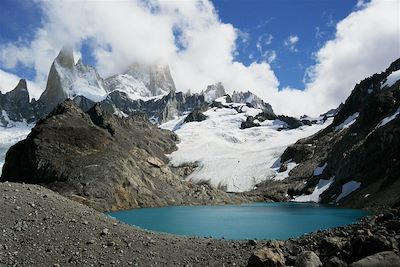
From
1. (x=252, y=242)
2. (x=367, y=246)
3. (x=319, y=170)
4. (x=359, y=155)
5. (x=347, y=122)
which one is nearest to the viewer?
(x=367, y=246)

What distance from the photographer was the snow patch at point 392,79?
4422 inches

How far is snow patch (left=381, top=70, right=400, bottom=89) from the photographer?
112325mm

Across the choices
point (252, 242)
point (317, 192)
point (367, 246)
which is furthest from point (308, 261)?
point (317, 192)

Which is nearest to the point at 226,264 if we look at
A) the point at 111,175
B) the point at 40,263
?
the point at 40,263

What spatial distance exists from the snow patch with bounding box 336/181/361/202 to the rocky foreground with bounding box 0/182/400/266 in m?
60.7

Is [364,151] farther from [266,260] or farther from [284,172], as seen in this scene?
[266,260]

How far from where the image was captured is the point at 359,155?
3295 inches

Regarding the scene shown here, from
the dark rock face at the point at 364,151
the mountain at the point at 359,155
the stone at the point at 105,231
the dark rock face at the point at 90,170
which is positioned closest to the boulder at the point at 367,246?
the stone at the point at 105,231

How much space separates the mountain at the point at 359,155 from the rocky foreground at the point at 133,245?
25.9 m

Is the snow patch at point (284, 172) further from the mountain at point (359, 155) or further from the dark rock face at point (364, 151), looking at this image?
the dark rock face at point (364, 151)

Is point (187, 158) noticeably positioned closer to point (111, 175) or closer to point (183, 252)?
point (111, 175)

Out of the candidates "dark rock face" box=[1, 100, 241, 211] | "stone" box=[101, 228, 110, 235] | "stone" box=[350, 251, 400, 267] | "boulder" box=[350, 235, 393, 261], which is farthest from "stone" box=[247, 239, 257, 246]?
"dark rock face" box=[1, 100, 241, 211]

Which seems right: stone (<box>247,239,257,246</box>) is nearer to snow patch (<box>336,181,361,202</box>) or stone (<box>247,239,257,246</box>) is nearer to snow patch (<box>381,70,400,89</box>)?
snow patch (<box>336,181,361,202</box>)

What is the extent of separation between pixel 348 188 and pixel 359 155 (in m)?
6.60
